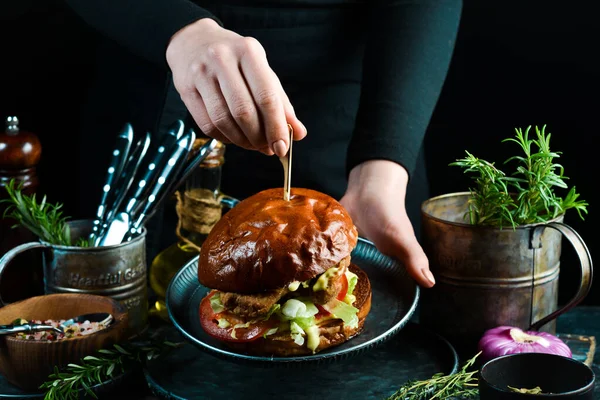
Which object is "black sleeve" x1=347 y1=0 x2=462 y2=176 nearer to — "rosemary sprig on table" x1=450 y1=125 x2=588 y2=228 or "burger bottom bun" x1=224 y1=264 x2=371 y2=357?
"rosemary sprig on table" x1=450 y1=125 x2=588 y2=228

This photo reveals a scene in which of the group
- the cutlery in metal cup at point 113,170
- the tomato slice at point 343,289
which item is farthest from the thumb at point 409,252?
the cutlery in metal cup at point 113,170

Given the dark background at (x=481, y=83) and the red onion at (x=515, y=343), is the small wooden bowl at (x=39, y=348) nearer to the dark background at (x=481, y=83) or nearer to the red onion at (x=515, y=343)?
the red onion at (x=515, y=343)

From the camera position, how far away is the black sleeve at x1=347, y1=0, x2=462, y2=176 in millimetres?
1705

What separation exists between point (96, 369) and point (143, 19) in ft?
2.39

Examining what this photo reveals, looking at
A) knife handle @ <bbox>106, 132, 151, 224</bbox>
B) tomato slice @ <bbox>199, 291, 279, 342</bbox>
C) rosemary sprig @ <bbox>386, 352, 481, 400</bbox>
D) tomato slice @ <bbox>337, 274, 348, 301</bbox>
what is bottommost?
rosemary sprig @ <bbox>386, 352, 481, 400</bbox>

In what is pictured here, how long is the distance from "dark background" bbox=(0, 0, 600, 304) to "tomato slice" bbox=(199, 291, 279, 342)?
1385 mm

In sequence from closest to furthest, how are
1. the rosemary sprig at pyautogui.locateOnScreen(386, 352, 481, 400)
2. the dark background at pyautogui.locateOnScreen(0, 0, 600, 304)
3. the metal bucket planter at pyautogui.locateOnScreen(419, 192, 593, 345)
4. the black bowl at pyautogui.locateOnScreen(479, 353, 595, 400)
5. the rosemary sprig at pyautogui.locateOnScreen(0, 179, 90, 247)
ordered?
the black bowl at pyautogui.locateOnScreen(479, 353, 595, 400) → the rosemary sprig at pyautogui.locateOnScreen(386, 352, 481, 400) → the metal bucket planter at pyautogui.locateOnScreen(419, 192, 593, 345) → the rosemary sprig at pyautogui.locateOnScreen(0, 179, 90, 247) → the dark background at pyautogui.locateOnScreen(0, 0, 600, 304)

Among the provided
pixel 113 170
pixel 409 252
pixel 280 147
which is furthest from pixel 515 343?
pixel 113 170

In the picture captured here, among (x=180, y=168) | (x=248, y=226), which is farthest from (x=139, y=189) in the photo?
(x=248, y=226)

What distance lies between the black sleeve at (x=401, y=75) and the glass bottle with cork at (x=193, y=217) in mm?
328

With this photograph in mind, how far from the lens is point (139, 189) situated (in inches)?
59.3

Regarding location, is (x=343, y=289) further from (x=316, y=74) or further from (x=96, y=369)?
(x=316, y=74)

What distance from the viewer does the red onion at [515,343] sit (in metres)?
1.24

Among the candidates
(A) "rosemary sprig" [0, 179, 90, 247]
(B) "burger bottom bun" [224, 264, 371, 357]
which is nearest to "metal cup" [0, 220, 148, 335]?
(A) "rosemary sprig" [0, 179, 90, 247]
